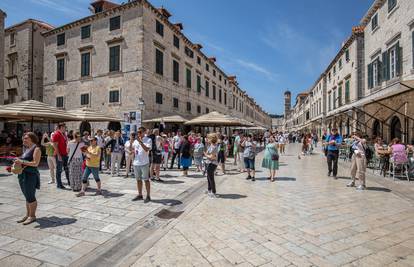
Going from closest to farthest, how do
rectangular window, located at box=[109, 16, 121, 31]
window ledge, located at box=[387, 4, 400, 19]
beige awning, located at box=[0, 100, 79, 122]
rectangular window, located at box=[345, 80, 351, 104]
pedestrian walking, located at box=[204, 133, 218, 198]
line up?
pedestrian walking, located at box=[204, 133, 218, 198] → beige awning, located at box=[0, 100, 79, 122] → window ledge, located at box=[387, 4, 400, 19] → rectangular window, located at box=[109, 16, 121, 31] → rectangular window, located at box=[345, 80, 351, 104]

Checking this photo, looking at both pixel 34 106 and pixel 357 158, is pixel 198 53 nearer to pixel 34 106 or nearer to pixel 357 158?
pixel 34 106

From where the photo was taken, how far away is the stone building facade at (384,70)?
41.9 feet

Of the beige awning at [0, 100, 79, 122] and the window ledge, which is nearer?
the beige awning at [0, 100, 79, 122]

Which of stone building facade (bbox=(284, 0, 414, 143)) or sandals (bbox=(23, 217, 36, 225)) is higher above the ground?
stone building facade (bbox=(284, 0, 414, 143))

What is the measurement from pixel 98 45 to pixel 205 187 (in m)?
18.9

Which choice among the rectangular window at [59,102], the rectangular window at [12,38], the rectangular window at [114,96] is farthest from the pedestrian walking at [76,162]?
the rectangular window at [12,38]

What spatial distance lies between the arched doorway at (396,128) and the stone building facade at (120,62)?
1633cm

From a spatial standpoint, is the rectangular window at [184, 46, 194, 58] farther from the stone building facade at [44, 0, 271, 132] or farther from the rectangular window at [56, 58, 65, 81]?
the rectangular window at [56, 58, 65, 81]

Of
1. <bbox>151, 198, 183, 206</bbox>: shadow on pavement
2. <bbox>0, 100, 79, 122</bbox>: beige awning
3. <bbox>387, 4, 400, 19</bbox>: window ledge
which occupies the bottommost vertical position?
<bbox>151, 198, 183, 206</bbox>: shadow on pavement

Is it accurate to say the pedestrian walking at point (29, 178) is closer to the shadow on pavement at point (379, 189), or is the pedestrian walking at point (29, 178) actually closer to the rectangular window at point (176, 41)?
the shadow on pavement at point (379, 189)

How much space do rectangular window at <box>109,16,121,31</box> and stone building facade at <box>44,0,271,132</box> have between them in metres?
0.08

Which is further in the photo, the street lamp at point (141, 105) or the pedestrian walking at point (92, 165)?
the street lamp at point (141, 105)

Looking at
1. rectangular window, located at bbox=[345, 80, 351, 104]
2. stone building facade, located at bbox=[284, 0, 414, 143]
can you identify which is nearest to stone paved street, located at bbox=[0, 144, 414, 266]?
stone building facade, located at bbox=[284, 0, 414, 143]

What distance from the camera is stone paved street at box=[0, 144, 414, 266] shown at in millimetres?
3348
